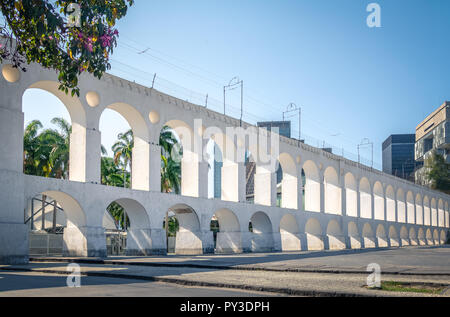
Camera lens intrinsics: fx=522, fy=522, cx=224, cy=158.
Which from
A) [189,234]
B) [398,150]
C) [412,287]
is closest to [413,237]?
[189,234]

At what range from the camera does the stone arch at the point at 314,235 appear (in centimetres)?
3922

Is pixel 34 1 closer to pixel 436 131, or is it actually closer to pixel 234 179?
pixel 234 179

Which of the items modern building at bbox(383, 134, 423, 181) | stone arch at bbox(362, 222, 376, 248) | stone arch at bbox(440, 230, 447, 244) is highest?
modern building at bbox(383, 134, 423, 181)

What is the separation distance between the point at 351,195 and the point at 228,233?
1847cm

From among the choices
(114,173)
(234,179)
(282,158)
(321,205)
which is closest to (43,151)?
(114,173)

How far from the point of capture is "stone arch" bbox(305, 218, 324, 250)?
3922 cm

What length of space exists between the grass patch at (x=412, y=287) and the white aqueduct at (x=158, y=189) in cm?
1342

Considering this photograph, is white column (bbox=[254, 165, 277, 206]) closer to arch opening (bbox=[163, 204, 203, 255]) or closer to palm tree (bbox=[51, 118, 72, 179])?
arch opening (bbox=[163, 204, 203, 255])

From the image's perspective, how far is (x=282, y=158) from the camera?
37188 millimetres

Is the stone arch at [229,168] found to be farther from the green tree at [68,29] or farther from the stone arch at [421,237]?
the stone arch at [421,237]

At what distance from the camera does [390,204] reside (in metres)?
55.7

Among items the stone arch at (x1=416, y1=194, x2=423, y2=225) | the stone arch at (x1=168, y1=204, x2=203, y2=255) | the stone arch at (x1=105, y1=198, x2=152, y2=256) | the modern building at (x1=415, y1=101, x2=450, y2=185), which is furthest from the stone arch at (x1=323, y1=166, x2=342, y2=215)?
the modern building at (x1=415, y1=101, x2=450, y2=185)

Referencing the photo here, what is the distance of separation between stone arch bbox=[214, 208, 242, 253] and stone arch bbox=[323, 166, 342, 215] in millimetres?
14306

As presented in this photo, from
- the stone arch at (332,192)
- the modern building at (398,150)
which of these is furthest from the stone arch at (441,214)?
the modern building at (398,150)
